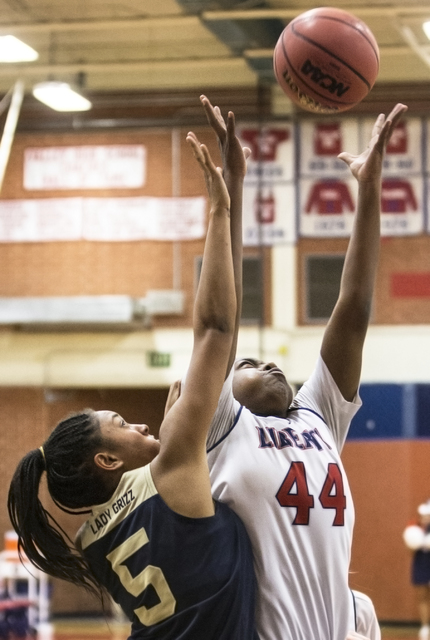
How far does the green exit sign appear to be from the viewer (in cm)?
1021

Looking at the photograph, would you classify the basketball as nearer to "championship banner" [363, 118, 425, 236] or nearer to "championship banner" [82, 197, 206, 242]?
"championship banner" [363, 118, 425, 236]

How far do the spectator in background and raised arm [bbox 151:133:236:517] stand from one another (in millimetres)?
7641

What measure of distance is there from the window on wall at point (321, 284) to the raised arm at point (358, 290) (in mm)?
7436

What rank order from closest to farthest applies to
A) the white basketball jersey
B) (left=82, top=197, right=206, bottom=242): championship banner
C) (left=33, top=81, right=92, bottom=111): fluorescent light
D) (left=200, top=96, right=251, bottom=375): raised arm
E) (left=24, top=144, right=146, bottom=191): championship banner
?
the white basketball jersey < (left=200, top=96, right=251, bottom=375): raised arm < (left=33, top=81, right=92, bottom=111): fluorescent light < (left=82, top=197, right=206, bottom=242): championship banner < (left=24, top=144, right=146, bottom=191): championship banner

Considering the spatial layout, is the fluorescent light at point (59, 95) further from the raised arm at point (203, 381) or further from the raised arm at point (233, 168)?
the raised arm at point (203, 381)

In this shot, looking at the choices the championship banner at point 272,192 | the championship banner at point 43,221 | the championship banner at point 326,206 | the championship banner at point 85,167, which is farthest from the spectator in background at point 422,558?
the championship banner at point 43,221

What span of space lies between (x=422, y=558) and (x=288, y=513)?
298 inches

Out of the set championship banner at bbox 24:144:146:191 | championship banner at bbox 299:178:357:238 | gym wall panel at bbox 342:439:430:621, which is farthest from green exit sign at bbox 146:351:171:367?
gym wall panel at bbox 342:439:430:621

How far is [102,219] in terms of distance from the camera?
1065 cm

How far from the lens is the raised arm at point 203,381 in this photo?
2092mm

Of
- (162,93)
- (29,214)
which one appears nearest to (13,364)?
(29,214)

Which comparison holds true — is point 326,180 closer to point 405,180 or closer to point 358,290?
point 405,180

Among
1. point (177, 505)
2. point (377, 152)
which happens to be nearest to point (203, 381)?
point (177, 505)

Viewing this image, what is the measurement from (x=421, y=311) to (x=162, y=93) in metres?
3.92
